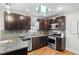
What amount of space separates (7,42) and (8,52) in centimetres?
16

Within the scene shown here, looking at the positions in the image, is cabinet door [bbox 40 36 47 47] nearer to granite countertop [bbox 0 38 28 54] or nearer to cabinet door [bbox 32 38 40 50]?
cabinet door [bbox 32 38 40 50]

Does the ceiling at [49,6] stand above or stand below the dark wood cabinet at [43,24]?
above

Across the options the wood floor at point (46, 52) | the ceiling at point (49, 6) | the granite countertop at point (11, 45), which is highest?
the ceiling at point (49, 6)

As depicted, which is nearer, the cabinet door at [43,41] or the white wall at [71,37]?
the white wall at [71,37]

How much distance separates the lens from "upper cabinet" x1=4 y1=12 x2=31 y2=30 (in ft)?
3.82

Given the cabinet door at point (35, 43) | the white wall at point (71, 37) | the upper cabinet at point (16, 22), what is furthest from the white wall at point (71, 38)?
the upper cabinet at point (16, 22)

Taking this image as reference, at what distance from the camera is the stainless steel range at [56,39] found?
126cm

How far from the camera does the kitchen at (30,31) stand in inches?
46.1

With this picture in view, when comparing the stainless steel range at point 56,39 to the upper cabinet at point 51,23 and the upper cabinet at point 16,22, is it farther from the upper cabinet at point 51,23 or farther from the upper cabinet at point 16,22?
the upper cabinet at point 16,22

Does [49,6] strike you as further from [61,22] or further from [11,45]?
[11,45]

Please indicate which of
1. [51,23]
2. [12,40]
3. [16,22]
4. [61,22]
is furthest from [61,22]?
[12,40]

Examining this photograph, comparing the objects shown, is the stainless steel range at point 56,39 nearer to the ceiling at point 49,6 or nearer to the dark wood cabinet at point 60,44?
the dark wood cabinet at point 60,44

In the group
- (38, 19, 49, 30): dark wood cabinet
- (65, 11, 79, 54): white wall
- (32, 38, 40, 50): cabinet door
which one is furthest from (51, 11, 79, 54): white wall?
(32, 38, 40, 50): cabinet door

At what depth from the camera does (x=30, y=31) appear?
1.25m
